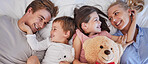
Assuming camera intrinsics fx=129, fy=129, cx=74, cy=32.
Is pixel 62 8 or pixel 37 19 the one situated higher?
pixel 62 8

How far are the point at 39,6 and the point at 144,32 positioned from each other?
1.03 meters

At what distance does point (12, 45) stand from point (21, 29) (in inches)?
7.1

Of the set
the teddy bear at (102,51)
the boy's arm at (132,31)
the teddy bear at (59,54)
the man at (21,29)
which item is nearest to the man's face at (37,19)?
the man at (21,29)

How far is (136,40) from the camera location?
1.15 m

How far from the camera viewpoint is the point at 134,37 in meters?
1.20

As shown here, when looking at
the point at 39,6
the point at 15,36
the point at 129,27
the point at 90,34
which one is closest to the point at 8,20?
the point at 15,36

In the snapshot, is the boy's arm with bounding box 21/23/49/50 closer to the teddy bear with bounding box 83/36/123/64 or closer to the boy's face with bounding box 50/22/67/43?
the boy's face with bounding box 50/22/67/43

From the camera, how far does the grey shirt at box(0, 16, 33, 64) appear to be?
39.4 inches

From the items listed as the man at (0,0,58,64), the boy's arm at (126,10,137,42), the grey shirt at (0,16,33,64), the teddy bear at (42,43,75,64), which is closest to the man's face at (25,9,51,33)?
the man at (0,0,58,64)

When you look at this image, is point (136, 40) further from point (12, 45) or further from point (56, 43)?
point (12, 45)

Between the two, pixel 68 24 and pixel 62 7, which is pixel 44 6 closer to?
pixel 62 7

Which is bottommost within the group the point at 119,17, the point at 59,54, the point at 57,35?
the point at 59,54

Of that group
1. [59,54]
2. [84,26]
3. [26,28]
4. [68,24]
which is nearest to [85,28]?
[84,26]

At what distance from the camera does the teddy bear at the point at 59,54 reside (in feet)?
3.32
